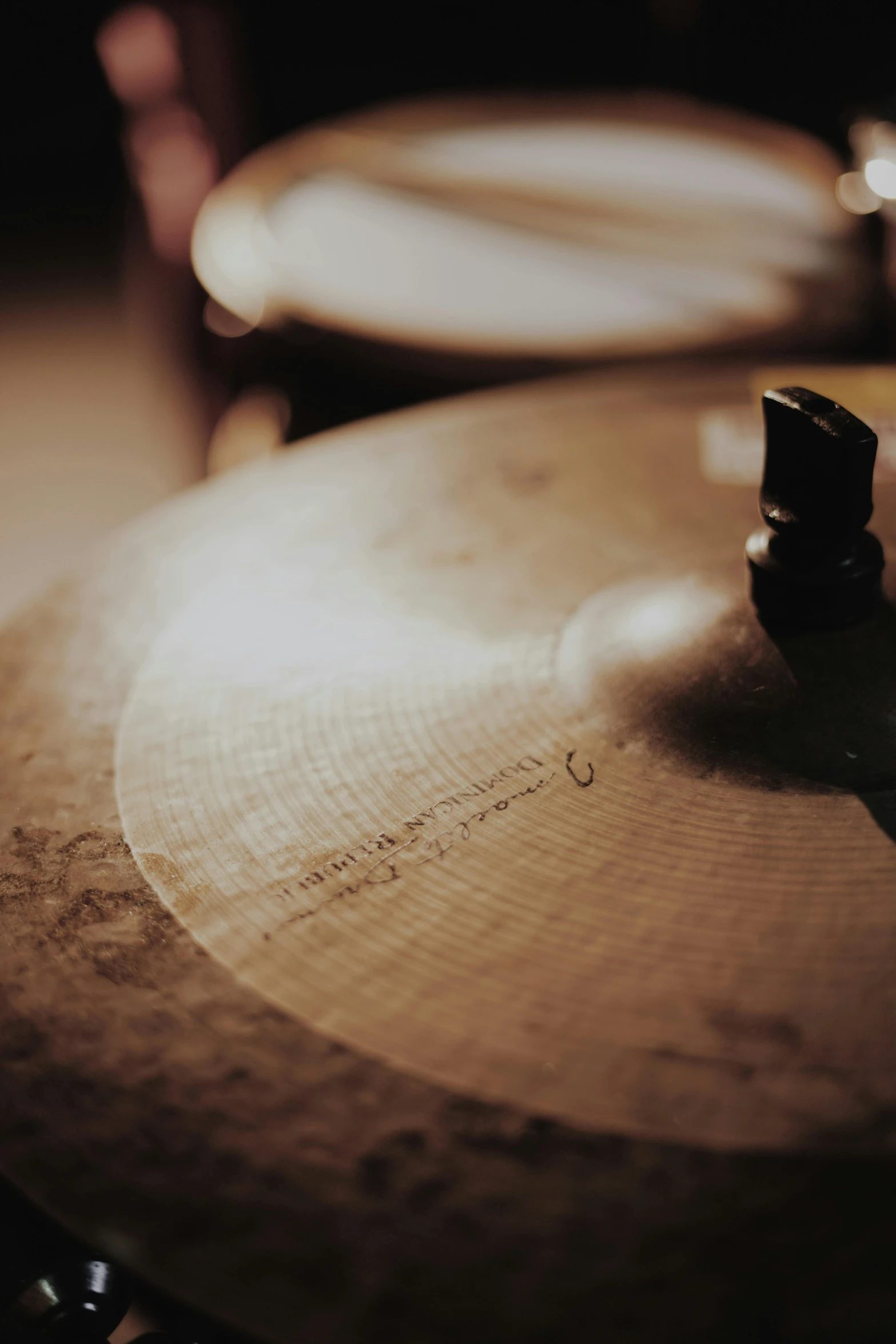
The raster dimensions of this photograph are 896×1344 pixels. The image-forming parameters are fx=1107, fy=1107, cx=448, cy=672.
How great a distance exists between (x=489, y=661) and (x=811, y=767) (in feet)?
0.60

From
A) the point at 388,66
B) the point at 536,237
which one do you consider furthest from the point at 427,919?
the point at 388,66

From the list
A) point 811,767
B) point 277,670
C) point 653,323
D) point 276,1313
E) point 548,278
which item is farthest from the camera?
point 548,278

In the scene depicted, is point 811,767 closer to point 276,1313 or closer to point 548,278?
point 276,1313

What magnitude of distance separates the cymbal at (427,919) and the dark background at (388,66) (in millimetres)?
1968

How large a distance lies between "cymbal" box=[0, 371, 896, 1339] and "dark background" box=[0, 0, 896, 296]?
197 cm

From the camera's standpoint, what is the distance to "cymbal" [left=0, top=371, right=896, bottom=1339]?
37cm

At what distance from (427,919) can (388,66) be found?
3.63 meters

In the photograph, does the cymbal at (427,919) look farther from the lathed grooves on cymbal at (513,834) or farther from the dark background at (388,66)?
the dark background at (388,66)

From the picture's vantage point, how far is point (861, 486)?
1.71 ft

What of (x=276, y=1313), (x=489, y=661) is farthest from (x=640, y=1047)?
(x=489, y=661)

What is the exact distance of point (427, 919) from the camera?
46 centimetres

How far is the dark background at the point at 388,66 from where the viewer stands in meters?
2.78

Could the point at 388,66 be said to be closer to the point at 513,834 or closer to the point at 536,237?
the point at 536,237
